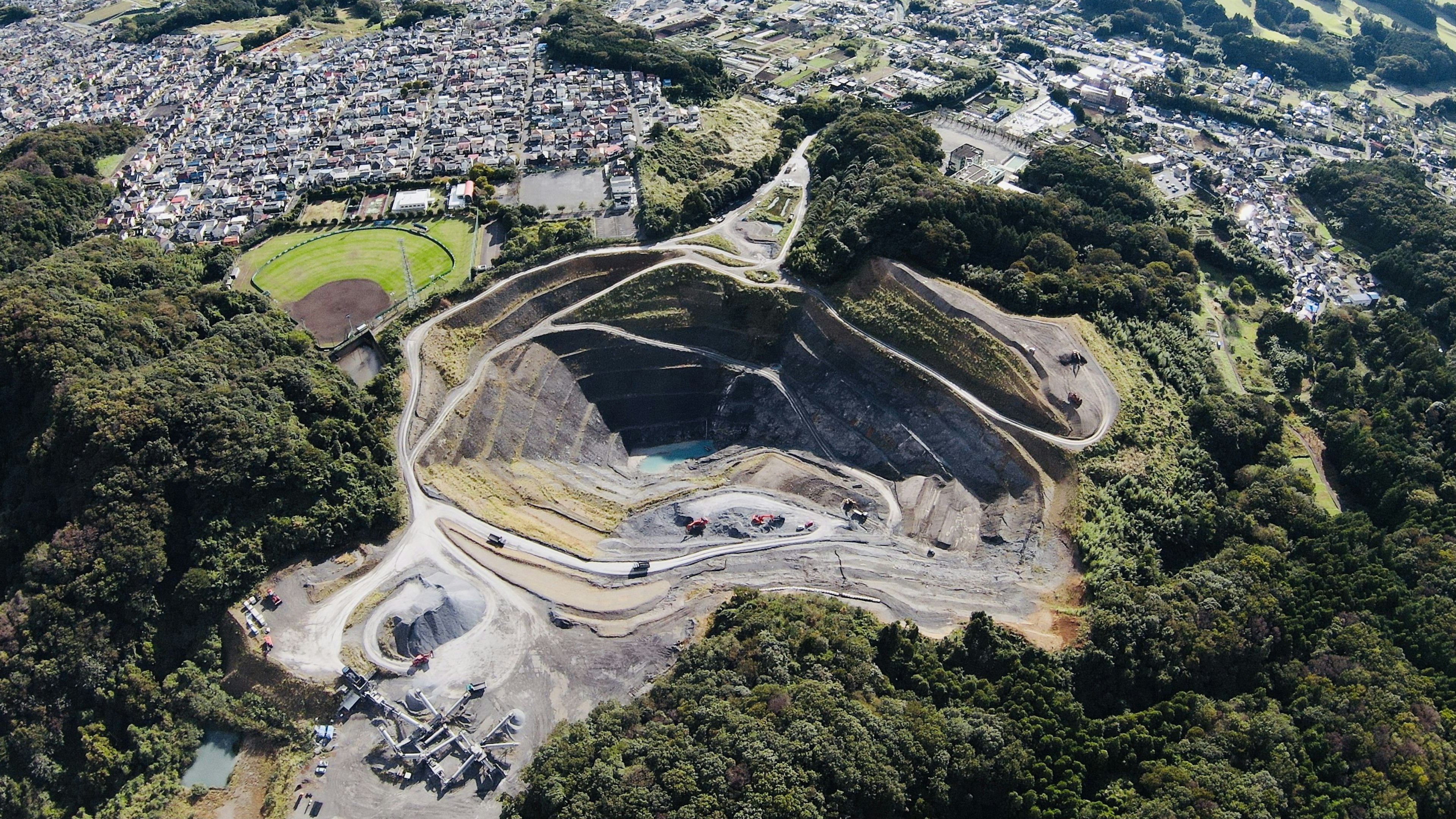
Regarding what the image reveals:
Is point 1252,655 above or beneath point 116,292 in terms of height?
beneath

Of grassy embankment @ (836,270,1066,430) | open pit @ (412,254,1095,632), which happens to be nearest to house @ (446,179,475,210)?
open pit @ (412,254,1095,632)

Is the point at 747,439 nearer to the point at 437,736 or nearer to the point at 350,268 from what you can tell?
the point at 437,736

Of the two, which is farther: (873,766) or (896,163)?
(896,163)

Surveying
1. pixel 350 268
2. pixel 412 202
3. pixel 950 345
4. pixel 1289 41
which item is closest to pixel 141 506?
pixel 350 268

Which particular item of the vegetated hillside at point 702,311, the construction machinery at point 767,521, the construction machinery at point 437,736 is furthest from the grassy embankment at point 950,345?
the construction machinery at point 437,736

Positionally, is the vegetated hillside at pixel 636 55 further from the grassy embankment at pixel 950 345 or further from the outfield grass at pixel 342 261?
the grassy embankment at pixel 950 345

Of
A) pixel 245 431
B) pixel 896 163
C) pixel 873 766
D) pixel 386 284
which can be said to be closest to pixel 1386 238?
pixel 896 163

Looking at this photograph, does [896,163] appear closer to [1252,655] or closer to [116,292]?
[1252,655]
